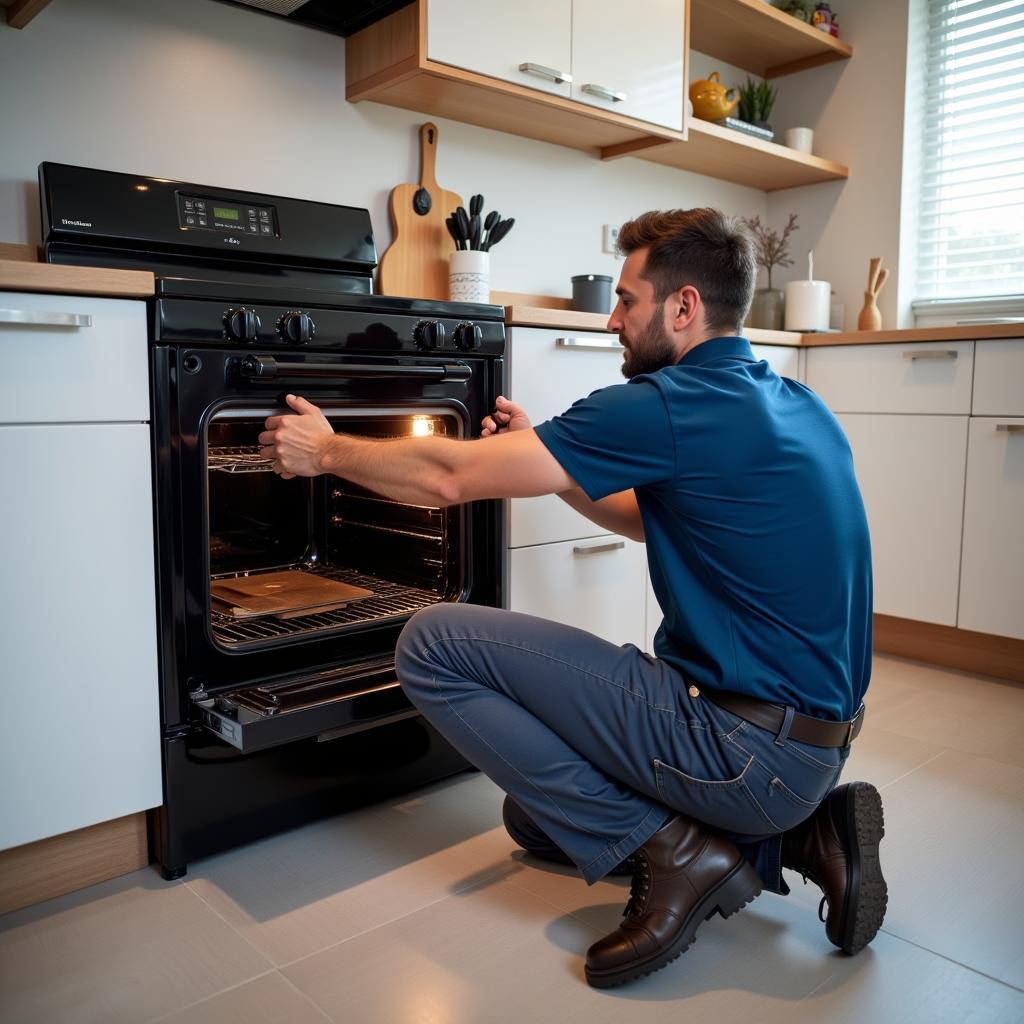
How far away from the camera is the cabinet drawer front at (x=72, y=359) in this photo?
1.38 m

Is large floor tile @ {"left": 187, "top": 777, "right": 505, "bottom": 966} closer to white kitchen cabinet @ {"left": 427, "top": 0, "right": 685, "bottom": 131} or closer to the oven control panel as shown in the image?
the oven control panel

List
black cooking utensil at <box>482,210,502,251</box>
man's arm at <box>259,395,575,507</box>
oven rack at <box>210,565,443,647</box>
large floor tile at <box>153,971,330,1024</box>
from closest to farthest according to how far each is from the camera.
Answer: large floor tile at <box>153,971,330,1024</box>, man's arm at <box>259,395,575,507</box>, oven rack at <box>210,565,443,647</box>, black cooking utensil at <box>482,210,502,251</box>

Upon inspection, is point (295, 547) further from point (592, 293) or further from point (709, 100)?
point (709, 100)

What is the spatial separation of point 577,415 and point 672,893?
0.70m

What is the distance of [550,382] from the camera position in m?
2.17

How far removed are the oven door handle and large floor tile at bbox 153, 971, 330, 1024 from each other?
922 millimetres

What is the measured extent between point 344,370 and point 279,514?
0.49 meters

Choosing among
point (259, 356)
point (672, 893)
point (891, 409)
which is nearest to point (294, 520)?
point (259, 356)

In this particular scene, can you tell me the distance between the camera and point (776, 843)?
1.49 m

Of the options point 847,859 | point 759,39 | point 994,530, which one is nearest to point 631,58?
point 759,39

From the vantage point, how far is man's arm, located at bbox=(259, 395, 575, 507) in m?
1.36

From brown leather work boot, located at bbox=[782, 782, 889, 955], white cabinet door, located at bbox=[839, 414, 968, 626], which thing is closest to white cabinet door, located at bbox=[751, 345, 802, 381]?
white cabinet door, located at bbox=[839, 414, 968, 626]

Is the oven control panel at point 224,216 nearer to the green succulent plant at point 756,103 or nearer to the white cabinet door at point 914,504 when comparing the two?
the white cabinet door at point 914,504

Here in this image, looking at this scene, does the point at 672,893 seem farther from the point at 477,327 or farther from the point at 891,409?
the point at 891,409
